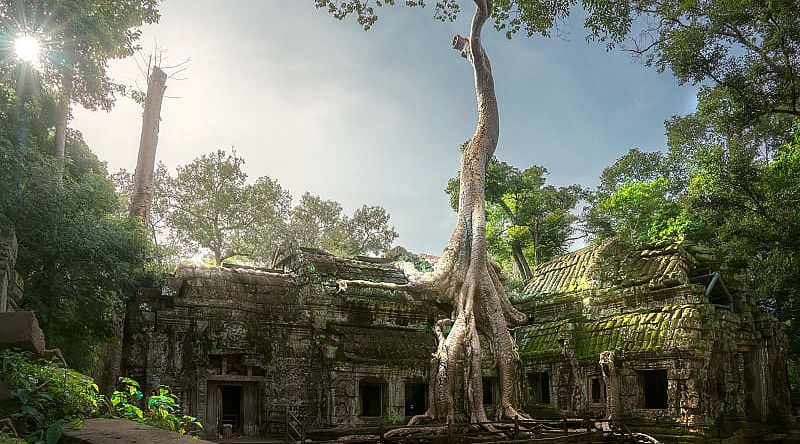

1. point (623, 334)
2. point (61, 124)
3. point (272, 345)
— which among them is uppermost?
point (61, 124)

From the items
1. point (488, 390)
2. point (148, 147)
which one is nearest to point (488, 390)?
point (488, 390)

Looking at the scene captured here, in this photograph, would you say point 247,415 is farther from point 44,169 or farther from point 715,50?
point 715,50

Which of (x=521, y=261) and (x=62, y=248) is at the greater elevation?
(x=521, y=261)

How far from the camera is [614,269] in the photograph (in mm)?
17719

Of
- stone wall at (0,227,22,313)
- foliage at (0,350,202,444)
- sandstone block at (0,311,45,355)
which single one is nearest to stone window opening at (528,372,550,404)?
stone wall at (0,227,22,313)

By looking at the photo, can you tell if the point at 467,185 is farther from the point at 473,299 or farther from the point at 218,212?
the point at 218,212

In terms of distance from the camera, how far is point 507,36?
15.3 meters

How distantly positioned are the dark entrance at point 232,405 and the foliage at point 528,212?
18.2 m

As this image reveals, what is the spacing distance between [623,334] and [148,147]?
18.5 meters

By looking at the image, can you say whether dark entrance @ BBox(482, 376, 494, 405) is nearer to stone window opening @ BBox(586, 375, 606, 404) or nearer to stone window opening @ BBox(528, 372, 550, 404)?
stone window opening @ BBox(528, 372, 550, 404)

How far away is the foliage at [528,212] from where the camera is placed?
29.9 meters

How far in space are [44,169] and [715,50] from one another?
15.6 m

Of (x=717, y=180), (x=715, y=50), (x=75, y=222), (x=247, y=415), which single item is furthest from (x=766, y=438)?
(x=75, y=222)

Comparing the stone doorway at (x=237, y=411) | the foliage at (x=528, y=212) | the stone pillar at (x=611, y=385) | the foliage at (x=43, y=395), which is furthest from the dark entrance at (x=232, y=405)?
the foliage at (x=528, y=212)
